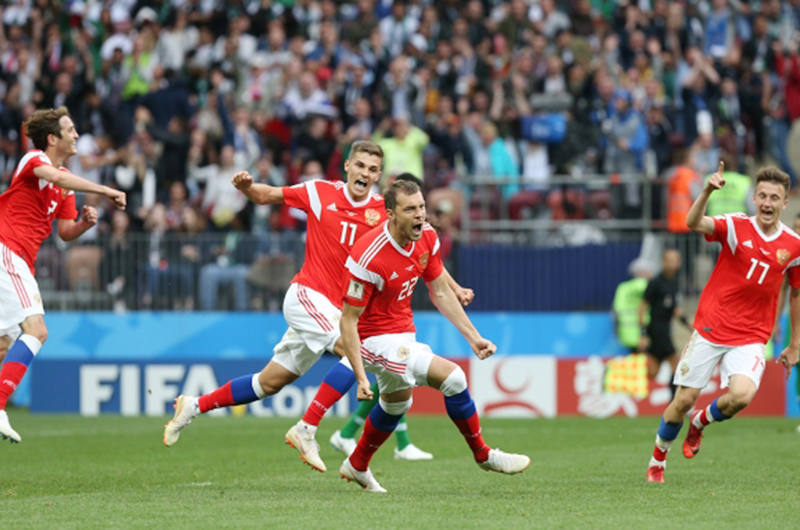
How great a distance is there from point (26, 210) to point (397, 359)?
11.0ft

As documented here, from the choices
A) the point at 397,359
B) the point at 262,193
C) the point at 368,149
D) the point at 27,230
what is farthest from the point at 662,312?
the point at 27,230

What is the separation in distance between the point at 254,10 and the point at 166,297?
6603mm

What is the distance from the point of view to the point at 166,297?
1784cm

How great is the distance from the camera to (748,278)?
9.02 m

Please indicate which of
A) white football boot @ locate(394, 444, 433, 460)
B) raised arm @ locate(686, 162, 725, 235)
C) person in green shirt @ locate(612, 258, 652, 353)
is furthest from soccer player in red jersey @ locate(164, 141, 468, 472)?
person in green shirt @ locate(612, 258, 652, 353)

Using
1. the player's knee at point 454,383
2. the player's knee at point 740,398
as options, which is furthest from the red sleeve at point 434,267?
the player's knee at point 740,398

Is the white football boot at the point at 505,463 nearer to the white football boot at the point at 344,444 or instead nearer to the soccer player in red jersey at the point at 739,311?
the soccer player in red jersey at the point at 739,311

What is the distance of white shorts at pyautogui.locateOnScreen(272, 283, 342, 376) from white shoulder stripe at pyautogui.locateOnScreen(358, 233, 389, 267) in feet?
4.44

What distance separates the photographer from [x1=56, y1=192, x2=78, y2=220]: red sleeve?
9664mm

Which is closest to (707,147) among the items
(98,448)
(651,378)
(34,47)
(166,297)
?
(651,378)

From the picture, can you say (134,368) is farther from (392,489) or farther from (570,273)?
(392,489)

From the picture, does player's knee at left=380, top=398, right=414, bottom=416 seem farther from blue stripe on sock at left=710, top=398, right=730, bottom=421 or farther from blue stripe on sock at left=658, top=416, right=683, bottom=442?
blue stripe on sock at left=710, top=398, right=730, bottom=421

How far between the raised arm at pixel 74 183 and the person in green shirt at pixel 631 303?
1013 cm

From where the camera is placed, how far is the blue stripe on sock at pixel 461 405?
8.12m
